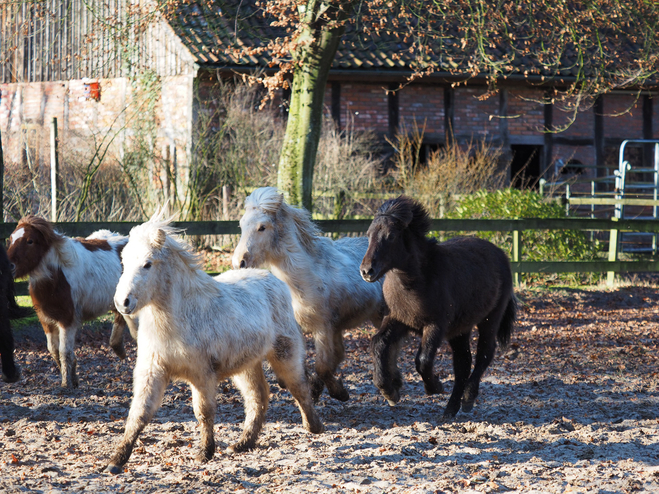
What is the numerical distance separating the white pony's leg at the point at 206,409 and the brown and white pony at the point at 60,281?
2.51 metres

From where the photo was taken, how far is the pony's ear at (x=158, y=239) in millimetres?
4391

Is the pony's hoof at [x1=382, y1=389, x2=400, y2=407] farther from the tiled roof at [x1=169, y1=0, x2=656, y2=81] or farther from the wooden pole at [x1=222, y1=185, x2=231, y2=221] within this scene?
the tiled roof at [x1=169, y1=0, x2=656, y2=81]

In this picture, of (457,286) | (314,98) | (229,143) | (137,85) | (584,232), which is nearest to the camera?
(457,286)

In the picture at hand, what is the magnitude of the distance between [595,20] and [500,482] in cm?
A: 1020

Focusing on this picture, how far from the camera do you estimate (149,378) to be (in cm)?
440

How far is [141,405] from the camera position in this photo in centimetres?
436

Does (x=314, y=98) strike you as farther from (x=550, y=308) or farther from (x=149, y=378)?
(x=149, y=378)

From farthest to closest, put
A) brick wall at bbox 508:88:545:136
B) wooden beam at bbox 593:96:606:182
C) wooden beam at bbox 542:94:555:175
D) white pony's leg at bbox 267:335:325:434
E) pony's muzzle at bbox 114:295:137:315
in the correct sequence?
1. wooden beam at bbox 593:96:606:182
2. wooden beam at bbox 542:94:555:175
3. brick wall at bbox 508:88:545:136
4. white pony's leg at bbox 267:335:325:434
5. pony's muzzle at bbox 114:295:137:315

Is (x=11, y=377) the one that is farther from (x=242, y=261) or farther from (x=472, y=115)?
(x=472, y=115)

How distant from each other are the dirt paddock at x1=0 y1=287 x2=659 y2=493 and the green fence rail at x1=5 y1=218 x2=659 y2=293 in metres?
2.61

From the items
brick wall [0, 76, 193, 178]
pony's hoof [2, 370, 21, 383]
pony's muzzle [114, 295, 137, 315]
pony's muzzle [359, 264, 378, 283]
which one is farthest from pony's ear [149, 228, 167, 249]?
brick wall [0, 76, 193, 178]

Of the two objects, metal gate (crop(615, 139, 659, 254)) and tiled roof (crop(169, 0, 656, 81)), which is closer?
metal gate (crop(615, 139, 659, 254))

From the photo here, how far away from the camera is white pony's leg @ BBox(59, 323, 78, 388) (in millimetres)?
6641

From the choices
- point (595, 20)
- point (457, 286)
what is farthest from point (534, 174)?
point (457, 286)
